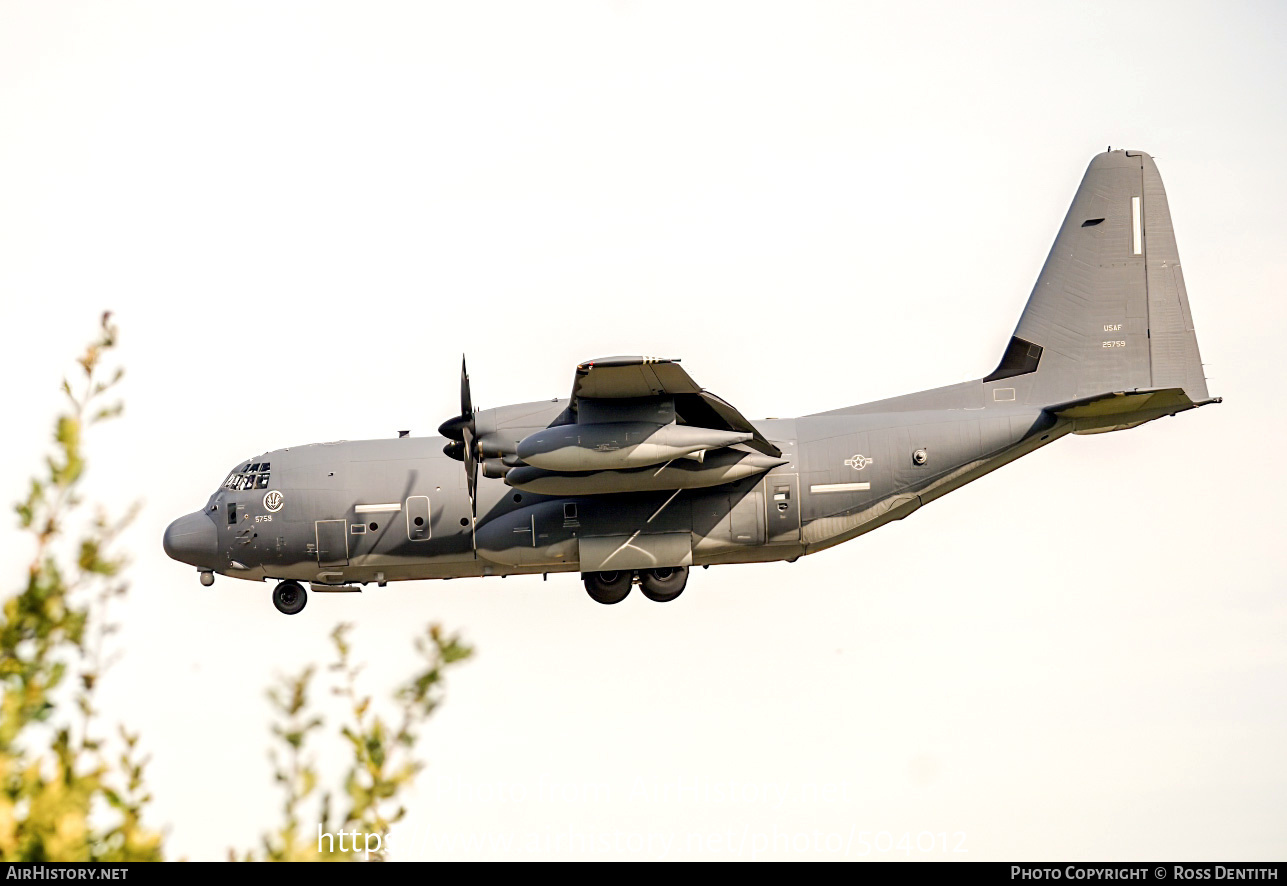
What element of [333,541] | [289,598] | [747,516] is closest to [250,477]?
[333,541]

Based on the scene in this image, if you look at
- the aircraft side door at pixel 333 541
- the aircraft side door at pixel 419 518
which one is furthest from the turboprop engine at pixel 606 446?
the aircraft side door at pixel 333 541

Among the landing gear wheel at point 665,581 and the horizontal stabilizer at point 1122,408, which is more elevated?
the horizontal stabilizer at point 1122,408

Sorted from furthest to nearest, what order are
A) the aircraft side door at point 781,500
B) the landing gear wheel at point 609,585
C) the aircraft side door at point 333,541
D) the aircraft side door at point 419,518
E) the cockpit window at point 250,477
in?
the cockpit window at point 250,477, the landing gear wheel at point 609,585, the aircraft side door at point 333,541, the aircraft side door at point 419,518, the aircraft side door at point 781,500

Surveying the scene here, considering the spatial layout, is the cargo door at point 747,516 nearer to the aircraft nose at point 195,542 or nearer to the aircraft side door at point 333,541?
the aircraft side door at point 333,541

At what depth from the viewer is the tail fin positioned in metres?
29.3

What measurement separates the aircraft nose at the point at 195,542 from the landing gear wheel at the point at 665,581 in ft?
30.3

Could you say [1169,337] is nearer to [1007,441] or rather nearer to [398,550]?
[1007,441]

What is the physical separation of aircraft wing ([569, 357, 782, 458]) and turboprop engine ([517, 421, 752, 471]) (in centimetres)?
39

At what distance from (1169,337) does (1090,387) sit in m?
1.97

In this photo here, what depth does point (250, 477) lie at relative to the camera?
98.4 ft

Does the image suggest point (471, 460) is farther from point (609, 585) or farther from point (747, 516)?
point (747, 516)

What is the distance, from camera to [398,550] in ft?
95.8

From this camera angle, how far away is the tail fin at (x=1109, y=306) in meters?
29.3
